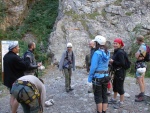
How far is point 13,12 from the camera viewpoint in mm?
16922

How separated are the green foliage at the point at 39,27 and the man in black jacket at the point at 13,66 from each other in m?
8.07

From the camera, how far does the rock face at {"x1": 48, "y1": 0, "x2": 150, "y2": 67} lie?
14.6 m

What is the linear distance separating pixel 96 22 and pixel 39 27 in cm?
406

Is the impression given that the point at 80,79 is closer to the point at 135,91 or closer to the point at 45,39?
the point at 135,91

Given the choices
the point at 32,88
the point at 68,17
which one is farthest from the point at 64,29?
the point at 32,88

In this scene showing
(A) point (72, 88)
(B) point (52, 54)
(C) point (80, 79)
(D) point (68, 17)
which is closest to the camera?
(A) point (72, 88)

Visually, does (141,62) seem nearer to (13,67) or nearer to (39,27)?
(13,67)

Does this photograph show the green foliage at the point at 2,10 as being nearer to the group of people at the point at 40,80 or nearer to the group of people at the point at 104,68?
the group of people at the point at 40,80

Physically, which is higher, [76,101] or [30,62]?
[30,62]

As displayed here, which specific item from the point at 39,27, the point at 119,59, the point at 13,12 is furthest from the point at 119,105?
the point at 13,12

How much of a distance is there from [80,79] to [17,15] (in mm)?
8660

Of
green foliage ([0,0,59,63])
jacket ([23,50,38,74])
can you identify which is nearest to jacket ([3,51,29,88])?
jacket ([23,50,38,74])

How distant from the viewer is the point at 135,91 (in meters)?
8.65

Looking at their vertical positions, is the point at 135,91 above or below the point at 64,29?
below
